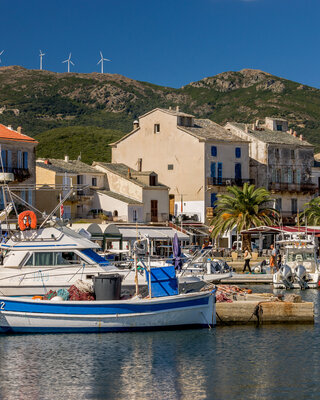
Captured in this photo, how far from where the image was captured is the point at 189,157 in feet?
260

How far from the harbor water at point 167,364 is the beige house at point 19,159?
39.7m

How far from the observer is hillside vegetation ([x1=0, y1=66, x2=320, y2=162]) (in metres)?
140

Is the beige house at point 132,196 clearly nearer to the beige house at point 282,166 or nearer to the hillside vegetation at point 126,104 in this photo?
the beige house at point 282,166

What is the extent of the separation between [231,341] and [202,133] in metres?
54.4

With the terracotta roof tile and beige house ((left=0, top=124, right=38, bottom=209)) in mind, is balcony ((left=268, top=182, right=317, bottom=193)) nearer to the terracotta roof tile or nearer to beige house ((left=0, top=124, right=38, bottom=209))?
beige house ((left=0, top=124, right=38, bottom=209))

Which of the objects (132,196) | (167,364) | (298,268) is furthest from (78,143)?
(167,364)

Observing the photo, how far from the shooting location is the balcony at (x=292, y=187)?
272 ft

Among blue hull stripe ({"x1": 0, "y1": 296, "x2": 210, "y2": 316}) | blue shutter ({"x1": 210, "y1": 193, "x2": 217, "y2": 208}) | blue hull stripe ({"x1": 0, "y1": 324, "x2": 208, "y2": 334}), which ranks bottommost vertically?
blue hull stripe ({"x1": 0, "y1": 324, "x2": 208, "y2": 334})

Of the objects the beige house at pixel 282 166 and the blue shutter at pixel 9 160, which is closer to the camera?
the blue shutter at pixel 9 160

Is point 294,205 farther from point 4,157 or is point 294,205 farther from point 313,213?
point 4,157

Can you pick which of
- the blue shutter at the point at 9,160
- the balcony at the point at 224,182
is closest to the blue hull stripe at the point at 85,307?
the blue shutter at the point at 9,160

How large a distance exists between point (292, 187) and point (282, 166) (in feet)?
7.90

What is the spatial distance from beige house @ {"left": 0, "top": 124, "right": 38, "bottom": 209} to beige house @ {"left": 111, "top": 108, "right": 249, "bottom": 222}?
49.8 ft

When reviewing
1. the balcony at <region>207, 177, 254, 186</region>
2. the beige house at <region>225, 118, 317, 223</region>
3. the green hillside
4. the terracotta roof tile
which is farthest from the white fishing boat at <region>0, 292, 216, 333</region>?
the green hillside
